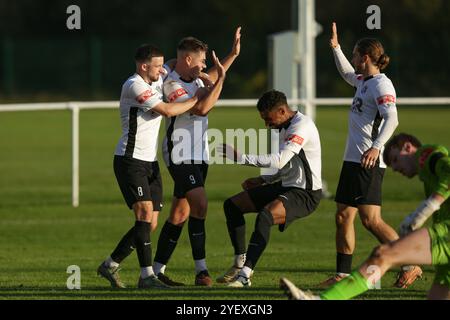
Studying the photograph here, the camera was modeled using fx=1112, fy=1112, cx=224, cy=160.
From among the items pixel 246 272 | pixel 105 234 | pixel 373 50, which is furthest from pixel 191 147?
pixel 105 234

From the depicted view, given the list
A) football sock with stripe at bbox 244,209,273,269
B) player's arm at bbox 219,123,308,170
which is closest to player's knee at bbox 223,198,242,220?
football sock with stripe at bbox 244,209,273,269

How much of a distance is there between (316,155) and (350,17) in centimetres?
4503

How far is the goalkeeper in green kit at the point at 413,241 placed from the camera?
754cm

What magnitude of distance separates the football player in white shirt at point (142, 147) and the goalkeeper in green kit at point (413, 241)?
2832 millimetres

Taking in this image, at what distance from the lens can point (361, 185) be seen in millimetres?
10430

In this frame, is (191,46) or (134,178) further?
(191,46)

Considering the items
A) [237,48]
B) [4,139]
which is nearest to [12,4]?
[4,139]

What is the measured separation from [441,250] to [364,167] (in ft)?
8.47

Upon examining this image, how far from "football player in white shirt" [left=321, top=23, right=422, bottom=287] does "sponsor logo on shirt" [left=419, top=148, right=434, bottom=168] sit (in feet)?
8.08

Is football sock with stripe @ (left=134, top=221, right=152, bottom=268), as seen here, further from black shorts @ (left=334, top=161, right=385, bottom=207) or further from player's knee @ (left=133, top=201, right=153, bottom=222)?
black shorts @ (left=334, top=161, right=385, bottom=207)

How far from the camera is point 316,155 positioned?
1029cm

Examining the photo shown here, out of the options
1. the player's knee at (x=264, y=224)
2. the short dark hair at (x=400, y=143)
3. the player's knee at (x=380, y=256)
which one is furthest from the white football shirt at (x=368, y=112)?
the player's knee at (x=380, y=256)

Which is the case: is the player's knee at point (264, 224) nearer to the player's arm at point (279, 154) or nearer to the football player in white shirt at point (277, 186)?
the football player in white shirt at point (277, 186)

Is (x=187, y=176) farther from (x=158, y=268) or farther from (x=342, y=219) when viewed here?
(x=342, y=219)
